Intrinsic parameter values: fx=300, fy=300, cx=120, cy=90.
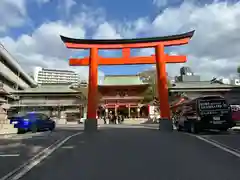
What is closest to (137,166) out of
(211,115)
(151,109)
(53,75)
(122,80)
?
(211,115)

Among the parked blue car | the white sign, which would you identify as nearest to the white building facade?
the white sign

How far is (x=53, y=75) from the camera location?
146 meters

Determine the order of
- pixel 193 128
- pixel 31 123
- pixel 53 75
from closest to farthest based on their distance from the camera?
1. pixel 193 128
2. pixel 31 123
3. pixel 53 75

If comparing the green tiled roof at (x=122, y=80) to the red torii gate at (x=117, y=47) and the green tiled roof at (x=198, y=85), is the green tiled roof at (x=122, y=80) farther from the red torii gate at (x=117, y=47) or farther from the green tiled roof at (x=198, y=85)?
the red torii gate at (x=117, y=47)

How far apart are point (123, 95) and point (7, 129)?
33518 mm

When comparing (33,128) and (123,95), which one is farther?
(123,95)

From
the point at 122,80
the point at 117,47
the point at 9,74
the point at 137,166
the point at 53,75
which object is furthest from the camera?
the point at 53,75

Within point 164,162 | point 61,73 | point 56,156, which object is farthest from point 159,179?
point 61,73

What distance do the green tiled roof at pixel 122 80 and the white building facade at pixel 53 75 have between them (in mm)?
80245

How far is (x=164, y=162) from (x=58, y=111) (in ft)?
166

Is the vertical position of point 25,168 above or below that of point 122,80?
below

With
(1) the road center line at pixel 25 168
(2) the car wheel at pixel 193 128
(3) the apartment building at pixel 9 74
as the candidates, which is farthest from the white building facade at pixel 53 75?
(1) the road center line at pixel 25 168

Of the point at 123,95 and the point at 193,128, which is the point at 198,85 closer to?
the point at 123,95

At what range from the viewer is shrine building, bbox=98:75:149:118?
52312 millimetres
